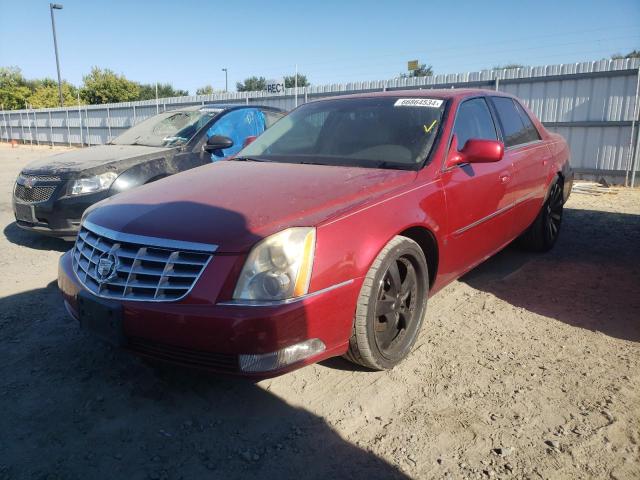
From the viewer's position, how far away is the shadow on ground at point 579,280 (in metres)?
3.40

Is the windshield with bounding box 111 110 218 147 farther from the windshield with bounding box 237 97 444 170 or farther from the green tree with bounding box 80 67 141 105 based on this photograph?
the green tree with bounding box 80 67 141 105

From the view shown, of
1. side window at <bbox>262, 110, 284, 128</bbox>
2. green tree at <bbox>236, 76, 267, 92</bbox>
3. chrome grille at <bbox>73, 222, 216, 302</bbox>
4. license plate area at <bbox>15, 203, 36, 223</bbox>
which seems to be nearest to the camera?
chrome grille at <bbox>73, 222, 216, 302</bbox>

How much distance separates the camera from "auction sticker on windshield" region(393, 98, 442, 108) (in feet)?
11.1

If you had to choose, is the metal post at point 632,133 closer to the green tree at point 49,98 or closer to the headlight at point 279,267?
the headlight at point 279,267

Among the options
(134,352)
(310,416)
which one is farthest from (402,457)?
(134,352)

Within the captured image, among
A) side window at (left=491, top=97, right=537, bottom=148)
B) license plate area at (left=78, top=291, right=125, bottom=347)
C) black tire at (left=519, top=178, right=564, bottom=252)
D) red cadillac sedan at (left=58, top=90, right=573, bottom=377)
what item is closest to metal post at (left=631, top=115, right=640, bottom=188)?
black tire at (left=519, top=178, right=564, bottom=252)

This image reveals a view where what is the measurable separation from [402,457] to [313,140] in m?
2.29

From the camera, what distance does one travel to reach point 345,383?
8.43 ft

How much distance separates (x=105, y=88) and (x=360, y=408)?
43.0m

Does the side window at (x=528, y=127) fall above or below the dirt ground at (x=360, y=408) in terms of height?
above

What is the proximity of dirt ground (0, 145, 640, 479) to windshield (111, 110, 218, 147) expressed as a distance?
2.72 metres

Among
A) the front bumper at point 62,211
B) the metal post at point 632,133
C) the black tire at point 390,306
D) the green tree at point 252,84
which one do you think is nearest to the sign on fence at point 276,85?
the metal post at point 632,133

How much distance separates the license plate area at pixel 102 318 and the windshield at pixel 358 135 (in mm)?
1582

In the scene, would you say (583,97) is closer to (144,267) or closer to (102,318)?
(144,267)
